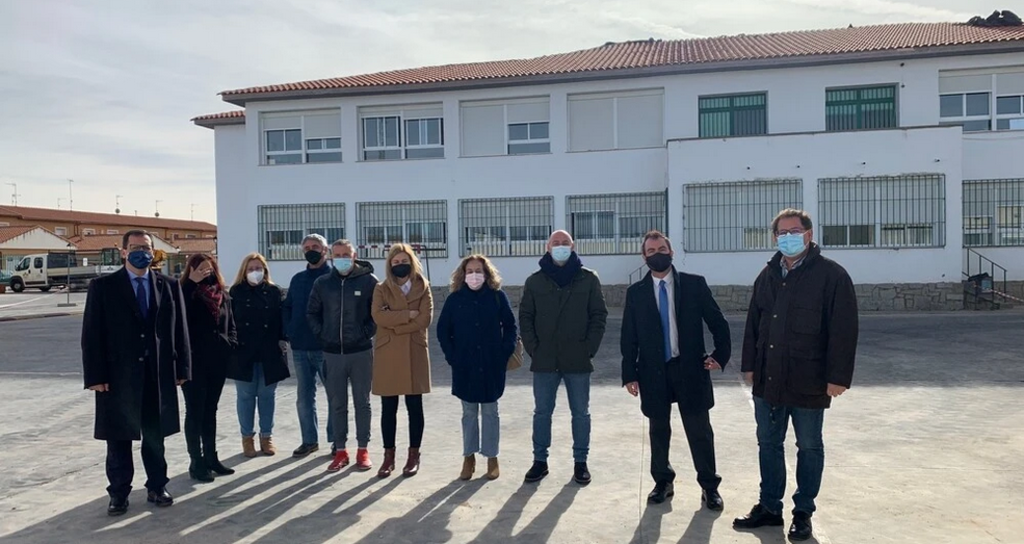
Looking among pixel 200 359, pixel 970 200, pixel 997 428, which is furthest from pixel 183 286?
pixel 970 200

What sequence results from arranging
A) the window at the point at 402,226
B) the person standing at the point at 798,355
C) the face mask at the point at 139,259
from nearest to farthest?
1. the person standing at the point at 798,355
2. the face mask at the point at 139,259
3. the window at the point at 402,226

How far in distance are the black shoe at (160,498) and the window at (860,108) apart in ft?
63.0

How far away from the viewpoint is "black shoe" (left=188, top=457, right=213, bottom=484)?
5.91m

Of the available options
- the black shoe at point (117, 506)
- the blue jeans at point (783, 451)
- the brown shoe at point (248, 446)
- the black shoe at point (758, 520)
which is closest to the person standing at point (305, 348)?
the brown shoe at point (248, 446)

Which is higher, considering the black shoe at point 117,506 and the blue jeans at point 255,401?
the blue jeans at point 255,401

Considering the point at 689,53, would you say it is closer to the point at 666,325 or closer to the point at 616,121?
the point at 616,121

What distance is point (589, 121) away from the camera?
2167cm

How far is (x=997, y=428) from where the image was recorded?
7004 mm

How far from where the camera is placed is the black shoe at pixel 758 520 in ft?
15.4

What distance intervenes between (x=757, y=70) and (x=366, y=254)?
12368 mm

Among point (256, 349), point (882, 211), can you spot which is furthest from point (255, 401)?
point (882, 211)

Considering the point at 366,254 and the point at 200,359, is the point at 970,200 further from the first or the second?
the point at 200,359

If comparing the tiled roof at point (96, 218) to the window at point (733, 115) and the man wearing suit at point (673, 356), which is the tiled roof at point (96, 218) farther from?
the man wearing suit at point (673, 356)

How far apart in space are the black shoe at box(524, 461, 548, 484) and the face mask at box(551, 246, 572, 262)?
5.17ft
